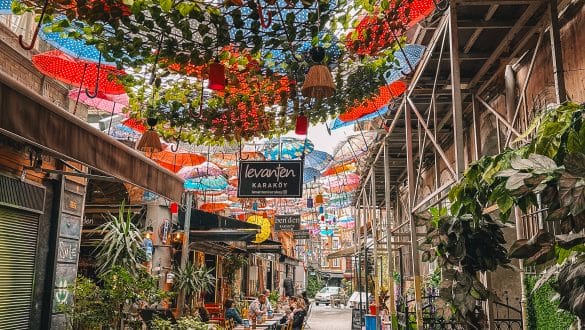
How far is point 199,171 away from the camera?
45.2ft

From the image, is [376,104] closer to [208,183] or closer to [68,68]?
[68,68]

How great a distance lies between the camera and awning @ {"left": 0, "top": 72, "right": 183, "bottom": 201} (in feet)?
12.5

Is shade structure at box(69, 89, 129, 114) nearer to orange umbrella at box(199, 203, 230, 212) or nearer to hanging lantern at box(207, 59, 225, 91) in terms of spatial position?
hanging lantern at box(207, 59, 225, 91)

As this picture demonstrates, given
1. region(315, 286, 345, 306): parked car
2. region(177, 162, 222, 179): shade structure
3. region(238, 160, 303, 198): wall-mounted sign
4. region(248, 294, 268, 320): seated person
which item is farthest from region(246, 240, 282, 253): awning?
region(315, 286, 345, 306): parked car

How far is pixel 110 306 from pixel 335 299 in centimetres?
3578

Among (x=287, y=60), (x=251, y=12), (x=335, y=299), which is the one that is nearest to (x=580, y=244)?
(x=251, y=12)

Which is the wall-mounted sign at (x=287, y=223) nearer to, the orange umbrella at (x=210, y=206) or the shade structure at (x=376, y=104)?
the orange umbrella at (x=210, y=206)

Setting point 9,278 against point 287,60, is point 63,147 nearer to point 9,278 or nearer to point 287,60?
point 287,60

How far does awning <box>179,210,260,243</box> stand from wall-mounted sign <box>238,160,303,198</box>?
4690 millimetres

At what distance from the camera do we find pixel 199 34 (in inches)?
206

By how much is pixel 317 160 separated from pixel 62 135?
12130 mm

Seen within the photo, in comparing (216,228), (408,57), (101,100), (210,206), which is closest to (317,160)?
(216,228)

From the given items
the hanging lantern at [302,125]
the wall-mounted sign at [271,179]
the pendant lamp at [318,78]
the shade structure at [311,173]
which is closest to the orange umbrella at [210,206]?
the shade structure at [311,173]

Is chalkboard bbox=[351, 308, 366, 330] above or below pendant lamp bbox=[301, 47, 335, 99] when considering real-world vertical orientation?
below
